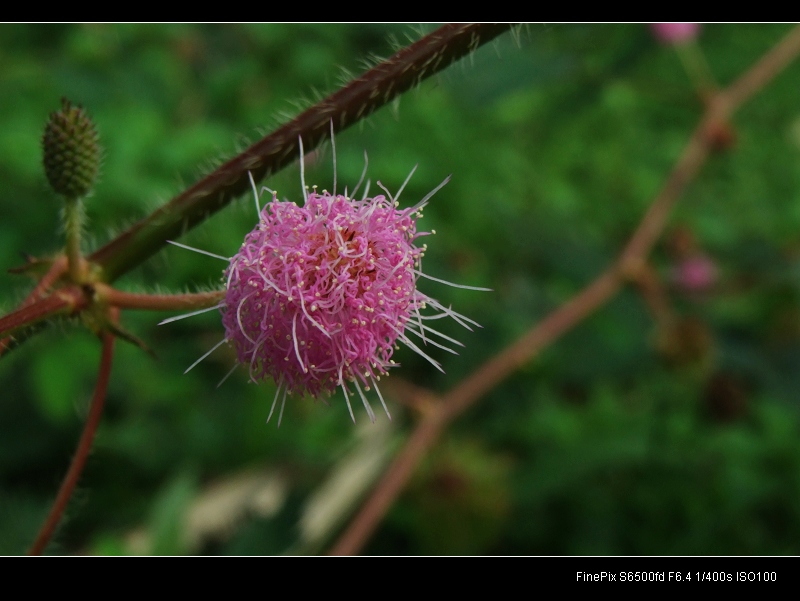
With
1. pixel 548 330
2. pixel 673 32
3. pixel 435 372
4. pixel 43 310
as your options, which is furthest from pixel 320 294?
pixel 673 32

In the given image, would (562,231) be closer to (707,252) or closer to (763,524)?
(707,252)

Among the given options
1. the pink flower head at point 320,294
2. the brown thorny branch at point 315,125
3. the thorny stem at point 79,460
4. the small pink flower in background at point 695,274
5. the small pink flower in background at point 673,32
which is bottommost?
the thorny stem at point 79,460

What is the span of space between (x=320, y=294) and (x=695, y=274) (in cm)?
195

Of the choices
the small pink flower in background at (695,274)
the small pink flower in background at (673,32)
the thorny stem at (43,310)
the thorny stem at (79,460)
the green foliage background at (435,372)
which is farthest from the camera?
the small pink flower in background at (695,274)

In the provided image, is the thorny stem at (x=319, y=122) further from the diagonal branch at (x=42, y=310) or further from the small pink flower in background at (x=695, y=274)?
the small pink flower in background at (x=695, y=274)

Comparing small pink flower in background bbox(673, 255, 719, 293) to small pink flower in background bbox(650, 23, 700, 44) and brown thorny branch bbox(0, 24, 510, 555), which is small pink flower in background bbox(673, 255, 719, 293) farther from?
brown thorny branch bbox(0, 24, 510, 555)

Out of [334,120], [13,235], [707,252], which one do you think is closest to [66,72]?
[13,235]

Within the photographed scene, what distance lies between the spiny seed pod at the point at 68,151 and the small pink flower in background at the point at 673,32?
1775 mm

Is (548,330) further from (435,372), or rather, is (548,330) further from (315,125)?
(315,125)

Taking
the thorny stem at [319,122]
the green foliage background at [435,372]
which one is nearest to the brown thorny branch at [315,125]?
the thorny stem at [319,122]

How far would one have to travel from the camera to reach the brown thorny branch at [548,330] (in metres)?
1.74

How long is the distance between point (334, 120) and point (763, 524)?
1.78 metres

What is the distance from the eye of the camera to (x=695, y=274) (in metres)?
2.47

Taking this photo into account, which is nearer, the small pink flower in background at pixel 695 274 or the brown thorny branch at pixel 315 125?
the brown thorny branch at pixel 315 125
